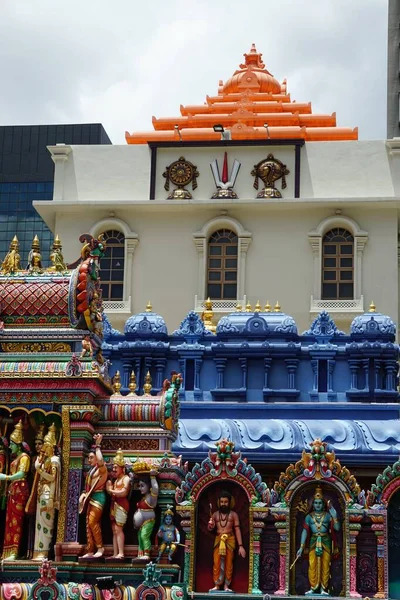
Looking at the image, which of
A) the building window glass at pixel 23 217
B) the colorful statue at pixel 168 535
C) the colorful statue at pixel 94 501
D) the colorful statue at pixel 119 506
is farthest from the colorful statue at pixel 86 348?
the building window glass at pixel 23 217

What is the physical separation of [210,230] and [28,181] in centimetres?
3183

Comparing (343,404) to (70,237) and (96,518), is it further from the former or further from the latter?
(70,237)

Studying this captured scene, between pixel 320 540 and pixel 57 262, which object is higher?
pixel 57 262

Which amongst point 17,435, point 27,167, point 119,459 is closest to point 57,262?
point 17,435

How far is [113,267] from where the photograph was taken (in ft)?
165

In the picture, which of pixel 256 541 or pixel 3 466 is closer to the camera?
pixel 256 541

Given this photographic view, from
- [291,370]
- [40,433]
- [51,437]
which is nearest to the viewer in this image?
[51,437]

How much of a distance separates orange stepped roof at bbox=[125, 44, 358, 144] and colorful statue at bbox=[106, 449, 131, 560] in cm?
2831

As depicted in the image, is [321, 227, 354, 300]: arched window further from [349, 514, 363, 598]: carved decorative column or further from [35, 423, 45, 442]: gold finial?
[35, 423, 45, 442]: gold finial

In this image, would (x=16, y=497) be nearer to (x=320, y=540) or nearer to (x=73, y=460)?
(x=73, y=460)

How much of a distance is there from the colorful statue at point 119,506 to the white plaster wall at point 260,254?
24.3m

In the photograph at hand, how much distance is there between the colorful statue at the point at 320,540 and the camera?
81.4 ft

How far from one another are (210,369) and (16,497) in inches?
456

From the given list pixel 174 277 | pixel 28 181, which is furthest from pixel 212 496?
pixel 28 181
